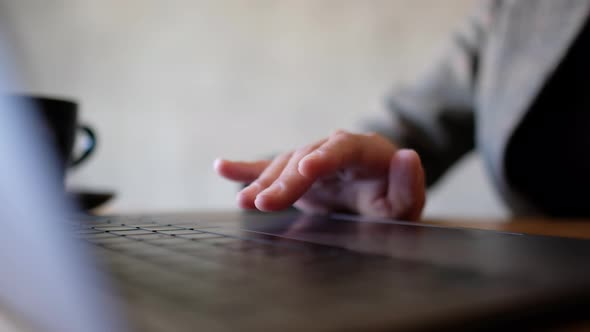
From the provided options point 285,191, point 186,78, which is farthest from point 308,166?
point 186,78

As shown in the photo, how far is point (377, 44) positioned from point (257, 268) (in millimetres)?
1349

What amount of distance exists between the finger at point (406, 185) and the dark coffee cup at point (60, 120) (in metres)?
0.36

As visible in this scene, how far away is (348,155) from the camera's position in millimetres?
443

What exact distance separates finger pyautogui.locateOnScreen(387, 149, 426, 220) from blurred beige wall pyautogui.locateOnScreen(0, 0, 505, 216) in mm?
1055

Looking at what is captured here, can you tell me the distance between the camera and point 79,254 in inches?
7.9

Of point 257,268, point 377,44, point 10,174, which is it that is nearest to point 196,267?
point 257,268

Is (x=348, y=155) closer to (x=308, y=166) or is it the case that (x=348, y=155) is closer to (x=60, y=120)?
(x=308, y=166)

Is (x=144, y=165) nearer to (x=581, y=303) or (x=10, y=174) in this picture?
(x=10, y=174)

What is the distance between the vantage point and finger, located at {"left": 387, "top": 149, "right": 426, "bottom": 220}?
45 cm

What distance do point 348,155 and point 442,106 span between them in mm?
506

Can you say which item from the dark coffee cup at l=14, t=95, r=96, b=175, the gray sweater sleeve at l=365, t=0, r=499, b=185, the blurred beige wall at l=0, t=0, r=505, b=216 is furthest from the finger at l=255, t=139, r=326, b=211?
the blurred beige wall at l=0, t=0, r=505, b=216

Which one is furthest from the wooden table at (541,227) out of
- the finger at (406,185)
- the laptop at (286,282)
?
the laptop at (286,282)

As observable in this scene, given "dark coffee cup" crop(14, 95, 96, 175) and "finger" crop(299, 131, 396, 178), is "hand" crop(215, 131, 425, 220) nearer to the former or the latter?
"finger" crop(299, 131, 396, 178)

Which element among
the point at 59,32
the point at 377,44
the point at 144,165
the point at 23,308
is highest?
the point at 59,32
